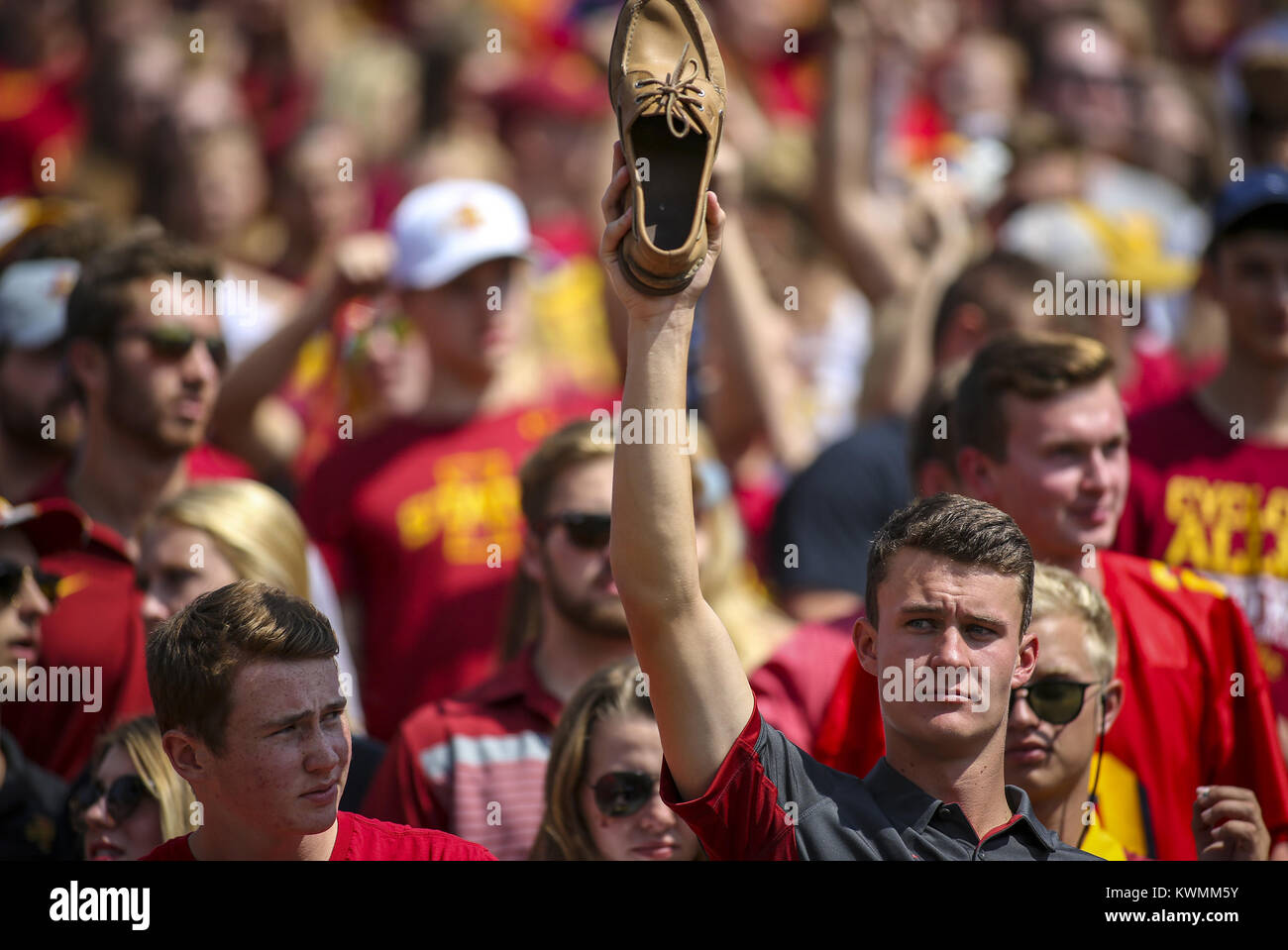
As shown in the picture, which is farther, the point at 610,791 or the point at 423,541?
the point at 423,541

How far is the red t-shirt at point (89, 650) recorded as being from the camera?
4.29m

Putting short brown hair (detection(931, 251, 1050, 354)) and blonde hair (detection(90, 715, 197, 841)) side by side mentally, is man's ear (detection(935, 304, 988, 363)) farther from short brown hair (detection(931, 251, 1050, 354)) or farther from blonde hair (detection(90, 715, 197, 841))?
blonde hair (detection(90, 715, 197, 841))

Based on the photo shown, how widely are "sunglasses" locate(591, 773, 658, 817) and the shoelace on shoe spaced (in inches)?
60.4

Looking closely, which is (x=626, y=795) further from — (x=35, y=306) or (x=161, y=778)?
(x=35, y=306)

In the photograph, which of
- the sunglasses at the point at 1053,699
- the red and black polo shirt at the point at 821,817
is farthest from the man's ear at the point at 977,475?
the red and black polo shirt at the point at 821,817

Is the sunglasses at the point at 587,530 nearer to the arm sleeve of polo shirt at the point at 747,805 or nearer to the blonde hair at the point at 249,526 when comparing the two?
the blonde hair at the point at 249,526

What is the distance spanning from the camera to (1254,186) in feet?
16.9

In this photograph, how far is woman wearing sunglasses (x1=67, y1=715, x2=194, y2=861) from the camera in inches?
138

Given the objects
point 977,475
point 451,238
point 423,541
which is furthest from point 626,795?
point 451,238

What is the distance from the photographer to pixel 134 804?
11.6 ft

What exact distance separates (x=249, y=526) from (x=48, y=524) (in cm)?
49

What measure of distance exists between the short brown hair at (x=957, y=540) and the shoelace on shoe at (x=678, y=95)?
0.80 meters

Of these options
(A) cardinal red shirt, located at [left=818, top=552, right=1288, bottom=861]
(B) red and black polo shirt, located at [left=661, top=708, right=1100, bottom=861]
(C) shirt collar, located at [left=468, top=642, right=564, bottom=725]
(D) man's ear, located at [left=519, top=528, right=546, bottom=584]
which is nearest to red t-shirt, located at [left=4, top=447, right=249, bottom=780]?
(C) shirt collar, located at [left=468, top=642, right=564, bottom=725]

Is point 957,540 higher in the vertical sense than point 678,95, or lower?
lower
